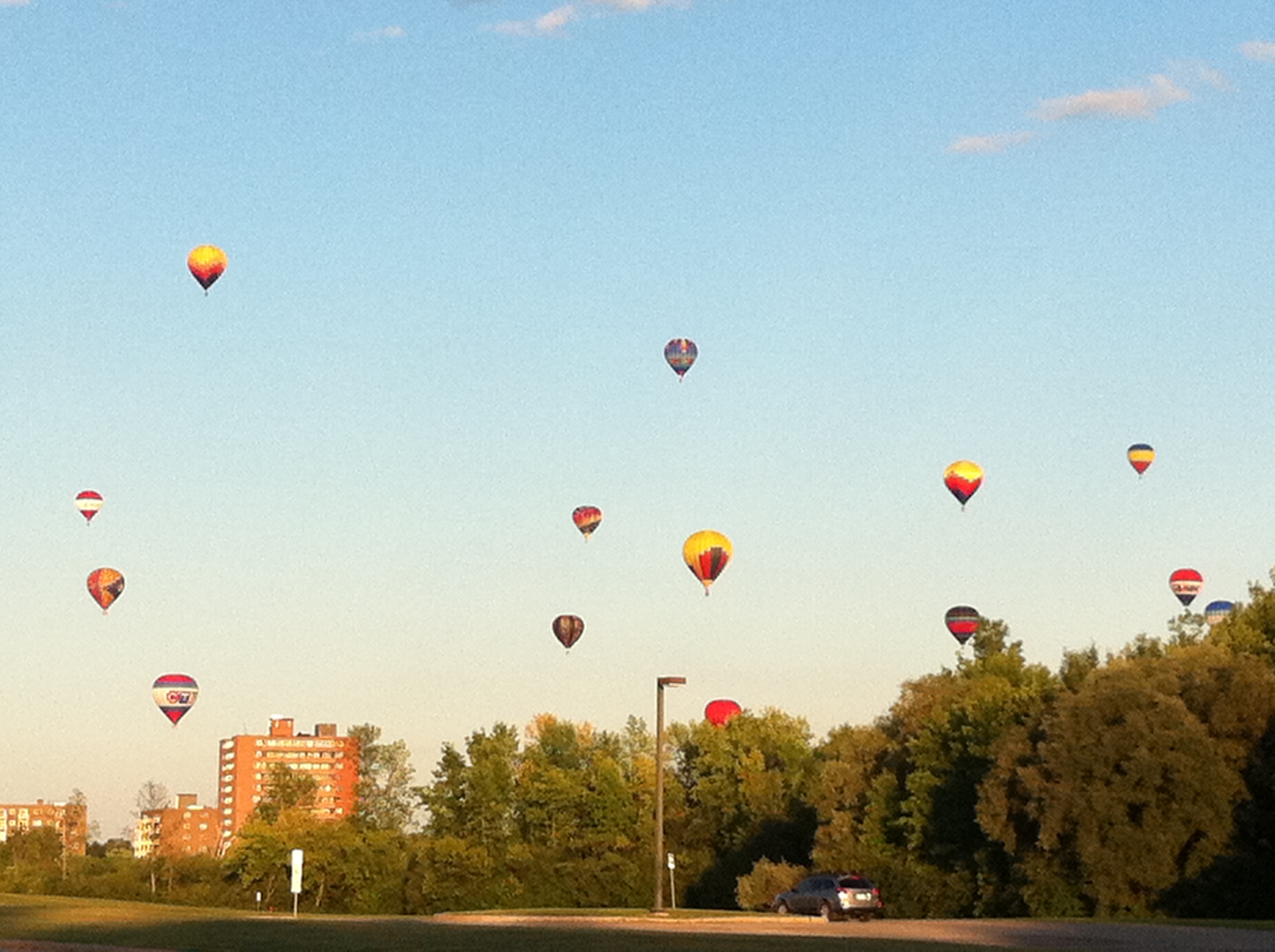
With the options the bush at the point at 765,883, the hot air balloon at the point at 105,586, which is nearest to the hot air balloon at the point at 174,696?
the hot air balloon at the point at 105,586

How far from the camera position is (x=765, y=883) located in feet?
297

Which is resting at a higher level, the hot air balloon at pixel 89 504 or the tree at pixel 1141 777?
the hot air balloon at pixel 89 504

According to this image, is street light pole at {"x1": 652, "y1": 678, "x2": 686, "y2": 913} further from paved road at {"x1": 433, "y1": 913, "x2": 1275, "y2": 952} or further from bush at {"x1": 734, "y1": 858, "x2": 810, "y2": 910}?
bush at {"x1": 734, "y1": 858, "x2": 810, "y2": 910}

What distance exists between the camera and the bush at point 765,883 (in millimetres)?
89312

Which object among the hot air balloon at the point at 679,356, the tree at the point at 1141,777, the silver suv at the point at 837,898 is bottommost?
the silver suv at the point at 837,898

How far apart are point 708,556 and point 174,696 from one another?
38.2 metres

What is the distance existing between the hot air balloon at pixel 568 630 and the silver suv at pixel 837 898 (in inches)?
1925

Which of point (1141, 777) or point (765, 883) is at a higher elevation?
point (1141, 777)

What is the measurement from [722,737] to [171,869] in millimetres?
42257

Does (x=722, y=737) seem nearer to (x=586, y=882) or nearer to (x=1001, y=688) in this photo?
(x=586, y=882)

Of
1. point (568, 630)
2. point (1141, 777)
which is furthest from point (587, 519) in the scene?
point (1141, 777)

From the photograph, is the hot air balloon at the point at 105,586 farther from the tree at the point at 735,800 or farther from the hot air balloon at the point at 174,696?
the tree at the point at 735,800

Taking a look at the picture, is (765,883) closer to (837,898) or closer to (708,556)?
(708,556)

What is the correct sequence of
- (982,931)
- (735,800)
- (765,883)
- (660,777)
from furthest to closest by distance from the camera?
(735,800) < (765,883) < (660,777) < (982,931)
